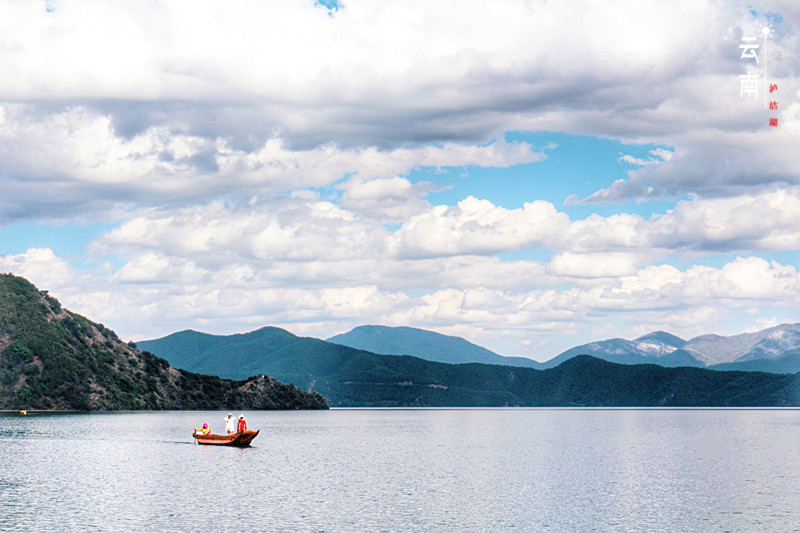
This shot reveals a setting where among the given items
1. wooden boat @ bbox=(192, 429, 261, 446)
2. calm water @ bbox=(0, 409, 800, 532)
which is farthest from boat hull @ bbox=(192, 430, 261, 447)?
calm water @ bbox=(0, 409, 800, 532)

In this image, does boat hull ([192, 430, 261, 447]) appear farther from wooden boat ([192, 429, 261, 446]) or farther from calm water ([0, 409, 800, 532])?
calm water ([0, 409, 800, 532])

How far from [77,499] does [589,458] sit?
81.2m

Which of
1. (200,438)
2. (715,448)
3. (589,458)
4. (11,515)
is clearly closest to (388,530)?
(11,515)

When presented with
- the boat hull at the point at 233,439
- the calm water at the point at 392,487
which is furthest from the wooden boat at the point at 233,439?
the calm water at the point at 392,487

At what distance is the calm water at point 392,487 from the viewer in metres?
68.8

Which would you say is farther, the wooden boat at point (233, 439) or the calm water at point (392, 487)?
the wooden boat at point (233, 439)

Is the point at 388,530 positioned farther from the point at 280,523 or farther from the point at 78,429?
the point at 78,429

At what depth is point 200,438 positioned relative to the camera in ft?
515

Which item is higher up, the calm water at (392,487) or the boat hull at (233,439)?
the boat hull at (233,439)

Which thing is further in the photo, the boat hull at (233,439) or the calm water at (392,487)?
the boat hull at (233,439)

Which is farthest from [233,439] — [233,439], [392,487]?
[392,487]

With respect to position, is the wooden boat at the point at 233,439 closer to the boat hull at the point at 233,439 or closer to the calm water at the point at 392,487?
the boat hull at the point at 233,439

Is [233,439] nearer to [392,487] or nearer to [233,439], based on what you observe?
[233,439]

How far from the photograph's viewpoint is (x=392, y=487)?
91.9m
